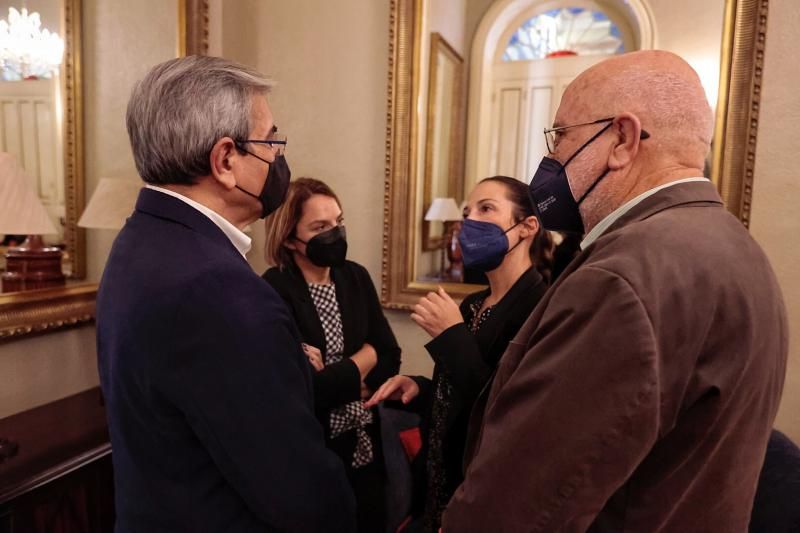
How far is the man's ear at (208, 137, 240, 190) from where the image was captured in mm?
925

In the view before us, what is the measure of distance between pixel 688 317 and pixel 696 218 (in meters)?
0.16

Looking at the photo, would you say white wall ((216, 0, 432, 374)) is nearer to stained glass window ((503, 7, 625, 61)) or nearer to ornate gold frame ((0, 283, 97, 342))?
stained glass window ((503, 7, 625, 61))

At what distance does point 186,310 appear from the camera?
784 millimetres

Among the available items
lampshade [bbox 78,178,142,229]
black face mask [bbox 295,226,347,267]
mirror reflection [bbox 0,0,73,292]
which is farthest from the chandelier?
black face mask [bbox 295,226,347,267]

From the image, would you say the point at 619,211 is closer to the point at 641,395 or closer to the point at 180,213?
the point at 641,395

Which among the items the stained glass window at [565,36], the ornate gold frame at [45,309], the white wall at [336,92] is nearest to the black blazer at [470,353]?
the white wall at [336,92]

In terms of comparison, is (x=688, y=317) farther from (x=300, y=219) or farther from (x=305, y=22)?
(x=305, y=22)

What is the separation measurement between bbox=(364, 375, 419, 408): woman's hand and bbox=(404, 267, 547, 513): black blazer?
7 centimetres

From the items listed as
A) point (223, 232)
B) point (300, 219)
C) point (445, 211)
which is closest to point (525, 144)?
point (445, 211)

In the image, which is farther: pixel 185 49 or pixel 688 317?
pixel 185 49

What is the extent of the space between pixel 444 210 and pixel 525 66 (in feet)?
2.41

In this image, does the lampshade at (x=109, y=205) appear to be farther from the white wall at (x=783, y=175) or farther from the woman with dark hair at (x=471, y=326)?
the white wall at (x=783, y=175)

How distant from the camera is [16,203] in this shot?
5.08 feet

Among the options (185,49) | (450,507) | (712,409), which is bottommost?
(450,507)
